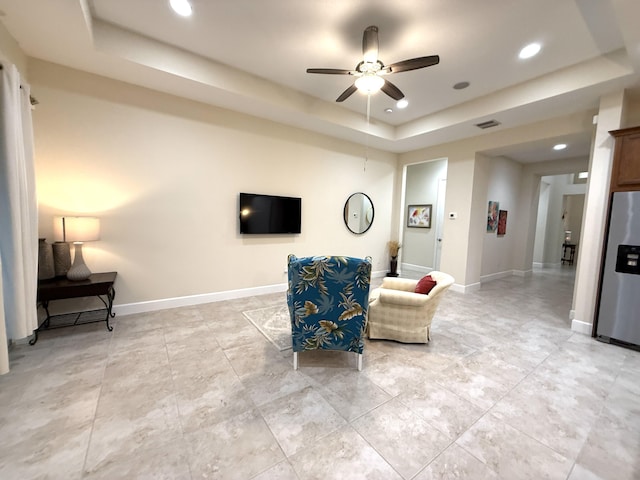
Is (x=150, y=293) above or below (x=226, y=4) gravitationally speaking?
below

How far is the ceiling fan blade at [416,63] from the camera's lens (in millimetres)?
2246

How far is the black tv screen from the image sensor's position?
4.20 m

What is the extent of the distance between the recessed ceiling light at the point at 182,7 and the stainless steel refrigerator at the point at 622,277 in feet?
16.1

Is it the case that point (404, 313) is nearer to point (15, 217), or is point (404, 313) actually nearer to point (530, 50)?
point (530, 50)

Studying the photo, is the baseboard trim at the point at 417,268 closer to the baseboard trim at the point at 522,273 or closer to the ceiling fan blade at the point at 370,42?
the baseboard trim at the point at 522,273

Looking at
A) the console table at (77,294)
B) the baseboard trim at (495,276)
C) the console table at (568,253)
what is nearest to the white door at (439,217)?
the baseboard trim at (495,276)

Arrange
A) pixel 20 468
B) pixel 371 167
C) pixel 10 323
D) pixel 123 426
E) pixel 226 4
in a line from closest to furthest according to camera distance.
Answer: pixel 20 468
pixel 123 426
pixel 10 323
pixel 226 4
pixel 371 167

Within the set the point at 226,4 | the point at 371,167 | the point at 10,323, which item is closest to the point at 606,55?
the point at 371,167

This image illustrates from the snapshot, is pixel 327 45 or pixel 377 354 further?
pixel 327 45

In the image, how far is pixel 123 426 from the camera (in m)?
1.67

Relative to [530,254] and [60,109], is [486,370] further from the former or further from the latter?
[530,254]

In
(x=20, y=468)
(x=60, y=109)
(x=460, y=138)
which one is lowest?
(x=20, y=468)

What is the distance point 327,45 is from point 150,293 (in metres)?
3.84

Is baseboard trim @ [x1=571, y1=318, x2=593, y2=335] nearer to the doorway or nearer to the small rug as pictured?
the small rug
